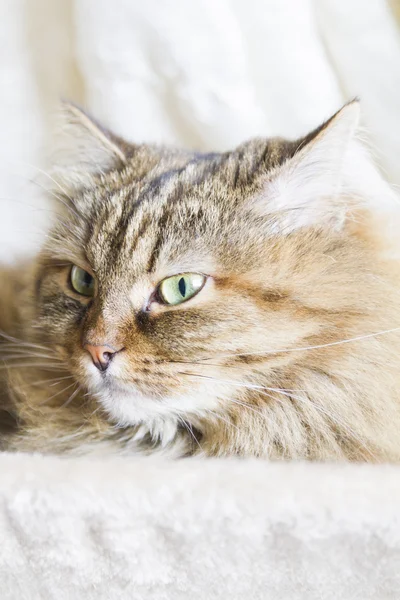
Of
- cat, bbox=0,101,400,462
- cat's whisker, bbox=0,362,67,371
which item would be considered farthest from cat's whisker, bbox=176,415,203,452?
cat's whisker, bbox=0,362,67,371

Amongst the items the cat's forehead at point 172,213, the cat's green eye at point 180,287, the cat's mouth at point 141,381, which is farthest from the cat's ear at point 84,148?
the cat's mouth at point 141,381

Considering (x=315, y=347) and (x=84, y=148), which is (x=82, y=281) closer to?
(x=84, y=148)

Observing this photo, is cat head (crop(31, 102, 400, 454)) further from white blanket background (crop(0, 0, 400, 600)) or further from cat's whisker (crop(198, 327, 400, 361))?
white blanket background (crop(0, 0, 400, 600))

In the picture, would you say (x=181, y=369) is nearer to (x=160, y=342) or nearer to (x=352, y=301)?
(x=160, y=342)

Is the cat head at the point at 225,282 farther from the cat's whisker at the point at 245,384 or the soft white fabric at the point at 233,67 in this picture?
the soft white fabric at the point at 233,67

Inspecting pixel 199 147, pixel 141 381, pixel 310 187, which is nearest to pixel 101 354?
pixel 141 381

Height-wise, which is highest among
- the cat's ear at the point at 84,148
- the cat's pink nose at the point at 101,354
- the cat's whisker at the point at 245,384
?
the cat's ear at the point at 84,148
